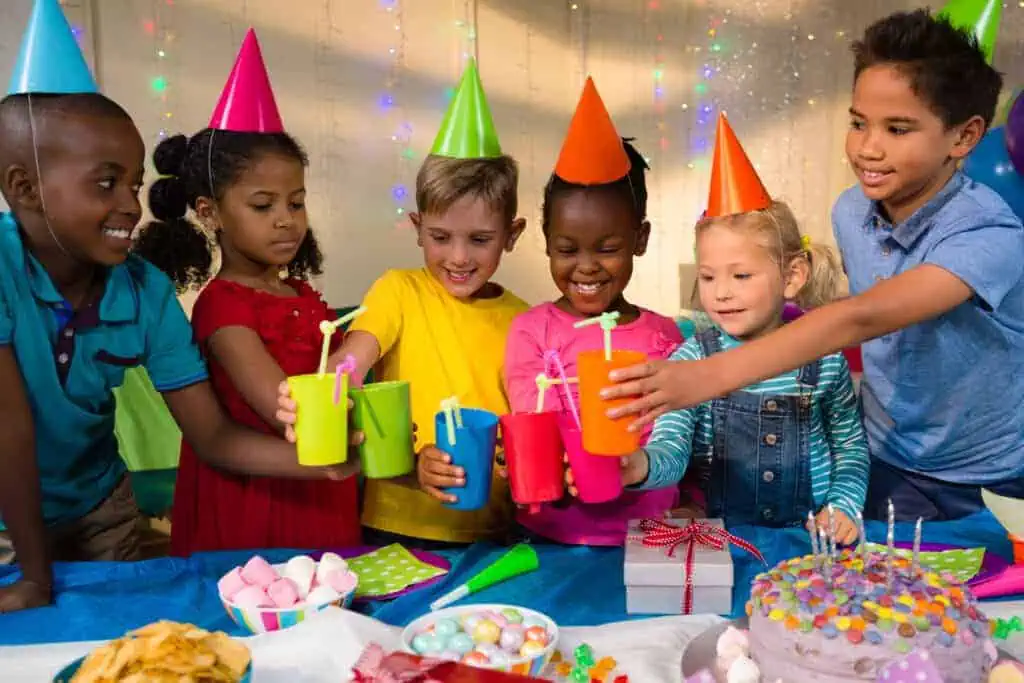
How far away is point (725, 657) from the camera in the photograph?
1.22 metres

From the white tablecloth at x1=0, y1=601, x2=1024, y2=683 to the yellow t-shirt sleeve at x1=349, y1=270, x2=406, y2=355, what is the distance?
77 centimetres

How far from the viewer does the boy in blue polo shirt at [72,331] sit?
5.40 feet

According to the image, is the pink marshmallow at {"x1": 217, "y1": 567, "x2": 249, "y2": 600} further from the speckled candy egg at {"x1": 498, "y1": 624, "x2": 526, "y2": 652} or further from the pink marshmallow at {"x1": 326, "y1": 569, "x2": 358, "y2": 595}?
the speckled candy egg at {"x1": 498, "y1": 624, "x2": 526, "y2": 652}

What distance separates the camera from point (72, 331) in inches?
70.5

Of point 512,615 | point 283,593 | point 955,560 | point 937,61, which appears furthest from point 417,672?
point 937,61

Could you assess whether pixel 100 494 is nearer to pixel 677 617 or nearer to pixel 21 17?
pixel 677 617

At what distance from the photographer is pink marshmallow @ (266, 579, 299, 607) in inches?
54.9

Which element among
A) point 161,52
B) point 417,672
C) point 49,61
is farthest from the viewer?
point 161,52

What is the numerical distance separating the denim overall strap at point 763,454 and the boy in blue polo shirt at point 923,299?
0.22 metres

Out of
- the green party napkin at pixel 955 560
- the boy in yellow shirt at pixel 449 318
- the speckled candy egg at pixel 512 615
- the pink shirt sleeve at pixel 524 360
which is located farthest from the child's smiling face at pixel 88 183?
the green party napkin at pixel 955 560

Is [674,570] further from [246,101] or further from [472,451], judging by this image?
[246,101]

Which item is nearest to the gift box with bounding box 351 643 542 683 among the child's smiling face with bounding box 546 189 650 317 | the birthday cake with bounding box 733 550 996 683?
the birthday cake with bounding box 733 550 996 683

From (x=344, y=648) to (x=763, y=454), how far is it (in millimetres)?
935

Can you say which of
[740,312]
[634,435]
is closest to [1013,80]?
[740,312]
